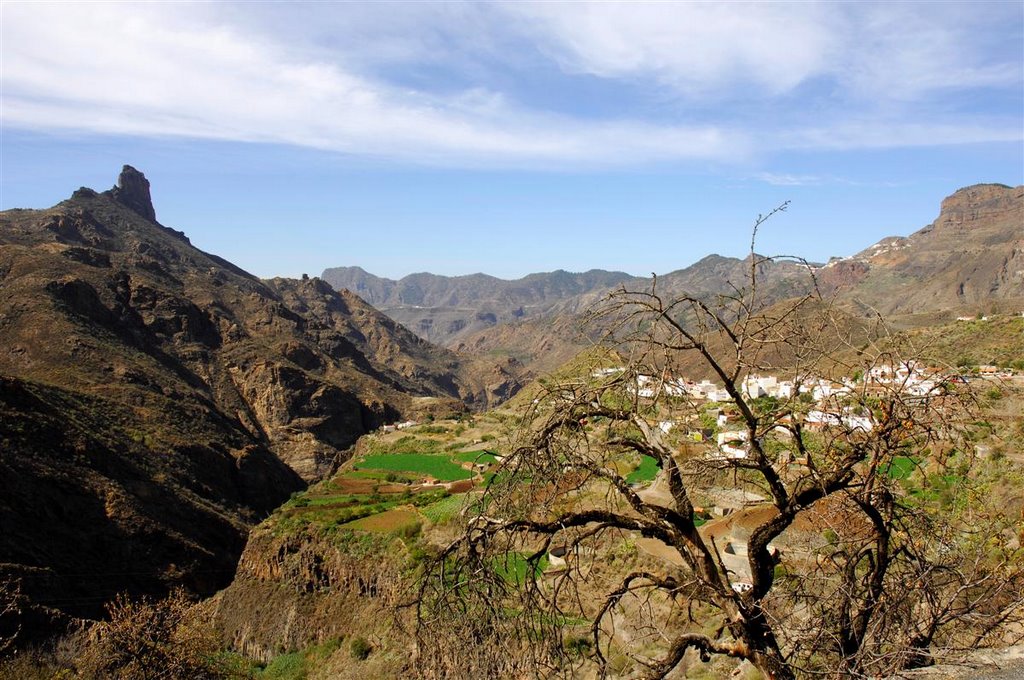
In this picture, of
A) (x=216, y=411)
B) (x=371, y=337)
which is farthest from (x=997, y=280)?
(x=216, y=411)

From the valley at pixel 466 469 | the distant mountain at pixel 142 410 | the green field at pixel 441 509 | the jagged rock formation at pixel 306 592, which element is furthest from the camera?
the distant mountain at pixel 142 410

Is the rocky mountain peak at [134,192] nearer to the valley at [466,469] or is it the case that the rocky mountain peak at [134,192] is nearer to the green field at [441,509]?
the valley at [466,469]

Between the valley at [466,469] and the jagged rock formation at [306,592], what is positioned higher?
the valley at [466,469]

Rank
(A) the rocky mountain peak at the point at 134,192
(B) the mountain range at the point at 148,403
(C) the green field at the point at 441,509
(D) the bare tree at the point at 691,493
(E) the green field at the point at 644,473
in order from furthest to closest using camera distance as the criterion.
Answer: (A) the rocky mountain peak at the point at 134,192 < (B) the mountain range at the point at 148,403 < (E) the green field at the point at 644,473 < (C) the green field at the point at 441,509 < (D) the bare tree at the point at 691,493

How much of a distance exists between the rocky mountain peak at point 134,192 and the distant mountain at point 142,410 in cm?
1908

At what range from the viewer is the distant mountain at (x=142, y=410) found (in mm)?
33750

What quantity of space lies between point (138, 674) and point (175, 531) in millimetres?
25518

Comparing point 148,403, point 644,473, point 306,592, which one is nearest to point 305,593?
point 306,592

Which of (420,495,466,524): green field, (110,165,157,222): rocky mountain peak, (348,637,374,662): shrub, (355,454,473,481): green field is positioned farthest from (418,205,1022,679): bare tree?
(110,165,157,222): rocky mountain peak

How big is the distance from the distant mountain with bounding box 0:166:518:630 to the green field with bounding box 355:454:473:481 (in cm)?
1000

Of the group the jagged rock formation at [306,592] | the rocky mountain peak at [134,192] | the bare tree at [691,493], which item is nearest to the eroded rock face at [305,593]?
the jagged rock formation at [306,592]

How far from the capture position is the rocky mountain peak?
147300 millimetres

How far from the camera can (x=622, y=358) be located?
175 inches

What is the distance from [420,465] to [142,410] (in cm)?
2451
